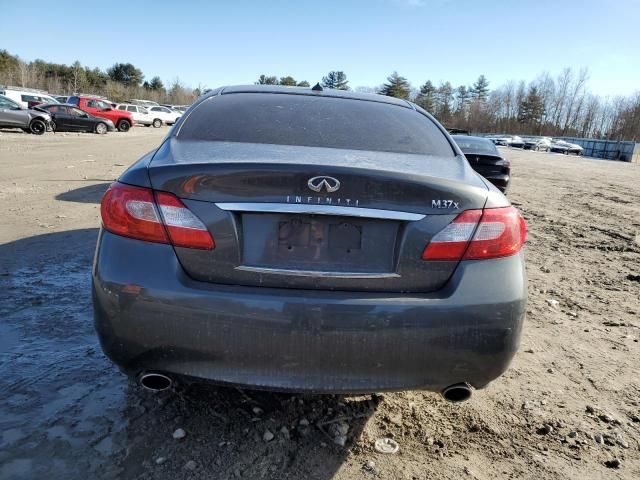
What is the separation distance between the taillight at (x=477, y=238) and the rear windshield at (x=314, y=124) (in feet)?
2.05

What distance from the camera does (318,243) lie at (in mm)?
2018

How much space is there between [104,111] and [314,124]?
34374 millimetres

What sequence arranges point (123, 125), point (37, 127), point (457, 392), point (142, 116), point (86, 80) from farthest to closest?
point (86, 80) < point (142, 116) < point (123, 125) < point (37, 127) < point (457, 392)

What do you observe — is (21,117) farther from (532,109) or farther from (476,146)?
(532,109)

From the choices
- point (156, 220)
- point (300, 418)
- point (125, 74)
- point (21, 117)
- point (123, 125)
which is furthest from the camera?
point (125, 74)

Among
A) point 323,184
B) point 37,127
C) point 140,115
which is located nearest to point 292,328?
point 323,184

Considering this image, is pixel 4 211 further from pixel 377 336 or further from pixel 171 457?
pixel 377 336

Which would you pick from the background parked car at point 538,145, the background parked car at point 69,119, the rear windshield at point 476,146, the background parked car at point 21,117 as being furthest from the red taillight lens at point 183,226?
the background parked car at point 538,145

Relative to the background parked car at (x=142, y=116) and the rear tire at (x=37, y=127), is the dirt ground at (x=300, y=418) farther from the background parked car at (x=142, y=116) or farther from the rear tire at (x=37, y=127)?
the background parked car at (x=142, y=116)

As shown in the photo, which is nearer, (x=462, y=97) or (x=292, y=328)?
(x=292, y=328)

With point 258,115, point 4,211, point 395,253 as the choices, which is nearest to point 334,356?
point 395,253

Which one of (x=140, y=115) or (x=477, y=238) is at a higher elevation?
(x=477, y=238)

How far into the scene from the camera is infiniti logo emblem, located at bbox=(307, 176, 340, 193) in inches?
78.5

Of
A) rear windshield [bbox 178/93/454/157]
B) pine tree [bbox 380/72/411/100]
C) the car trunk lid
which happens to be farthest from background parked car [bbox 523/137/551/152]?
the car trunk lid
